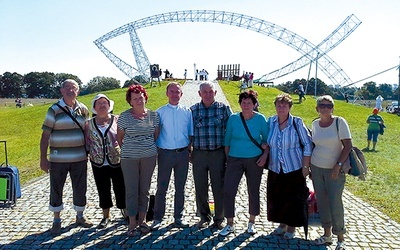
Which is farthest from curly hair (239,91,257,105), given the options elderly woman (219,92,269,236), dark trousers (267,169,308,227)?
dark trousers (267,169,308,227)

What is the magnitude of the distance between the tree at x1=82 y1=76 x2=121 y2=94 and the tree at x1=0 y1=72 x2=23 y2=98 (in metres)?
16.0

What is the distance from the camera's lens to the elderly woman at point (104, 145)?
5023mm

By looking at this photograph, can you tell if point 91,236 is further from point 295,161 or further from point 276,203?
point 295,161

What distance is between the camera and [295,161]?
4.75m

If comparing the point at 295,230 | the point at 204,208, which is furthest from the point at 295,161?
the point at 204,208

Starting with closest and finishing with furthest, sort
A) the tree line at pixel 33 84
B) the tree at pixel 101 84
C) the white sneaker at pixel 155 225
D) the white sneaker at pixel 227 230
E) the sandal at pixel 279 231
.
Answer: the white sneaker at pixel 227 230 → the sandal at pixel 279 231 → the white sneaker at pixel 155 225 → the tree at pixel 101 84 → the tree line at pixel 33 84

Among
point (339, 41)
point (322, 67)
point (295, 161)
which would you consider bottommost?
point (295, 161)

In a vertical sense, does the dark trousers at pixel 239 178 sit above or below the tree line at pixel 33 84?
below

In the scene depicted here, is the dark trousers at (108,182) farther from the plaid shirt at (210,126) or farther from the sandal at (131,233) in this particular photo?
the plaid shirt at (210,126)

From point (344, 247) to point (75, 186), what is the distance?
3703 millimetres

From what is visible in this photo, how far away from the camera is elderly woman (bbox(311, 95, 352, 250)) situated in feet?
14.6

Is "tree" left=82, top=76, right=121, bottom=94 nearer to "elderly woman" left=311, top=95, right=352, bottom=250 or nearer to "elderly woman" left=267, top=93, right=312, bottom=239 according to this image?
"elderly woman" left=267, top=93, right=312, bottom=239

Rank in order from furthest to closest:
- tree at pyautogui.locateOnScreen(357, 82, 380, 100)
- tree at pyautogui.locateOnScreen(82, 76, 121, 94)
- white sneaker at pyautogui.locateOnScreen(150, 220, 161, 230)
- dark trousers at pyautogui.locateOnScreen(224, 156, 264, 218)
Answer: tree at pyautogui.locateOnScreen(357, 82, 380, 100), tree at pyautogui.locateOnScreen(82, 76, 121, 94), white sneaker at pyautogui.locateOnScreen(150, 220, 161, 230), dark trousers at pyautogui.locateOnScreen(224, 156, 264, 218)

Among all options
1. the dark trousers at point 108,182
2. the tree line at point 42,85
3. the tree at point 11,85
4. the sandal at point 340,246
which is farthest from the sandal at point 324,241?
the tree at point 11,85
